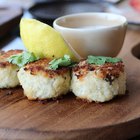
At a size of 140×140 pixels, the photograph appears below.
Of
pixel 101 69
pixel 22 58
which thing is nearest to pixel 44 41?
pixel 22 58

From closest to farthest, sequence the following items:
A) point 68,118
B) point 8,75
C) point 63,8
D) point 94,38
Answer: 1. point 68,118
2. point 8,75
3. point 94,38
4. point 63,8

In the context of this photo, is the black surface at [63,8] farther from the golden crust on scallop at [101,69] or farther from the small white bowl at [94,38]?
the golden crust on scallop at [101,69]

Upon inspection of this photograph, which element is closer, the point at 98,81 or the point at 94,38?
the point at 98,81

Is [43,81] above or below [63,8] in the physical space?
above

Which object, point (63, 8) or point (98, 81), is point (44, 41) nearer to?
point (98, 81)

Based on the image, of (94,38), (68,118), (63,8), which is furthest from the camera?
(63,8)

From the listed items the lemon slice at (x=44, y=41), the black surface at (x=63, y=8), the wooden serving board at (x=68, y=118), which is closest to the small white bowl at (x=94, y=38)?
the lemon slice at (x=44, y=41)
